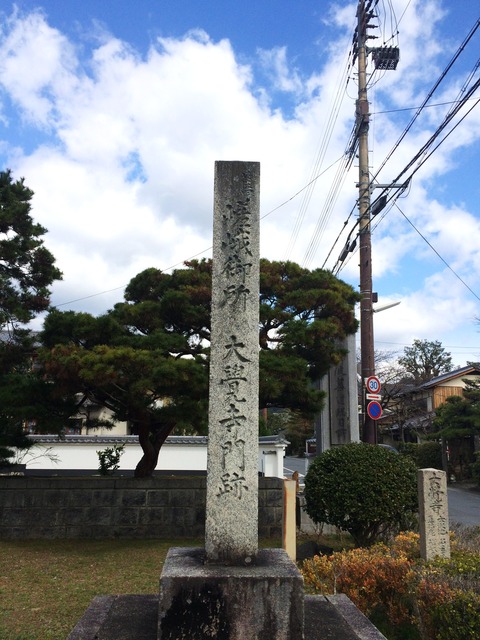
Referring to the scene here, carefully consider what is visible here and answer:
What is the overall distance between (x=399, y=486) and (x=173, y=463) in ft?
49.2

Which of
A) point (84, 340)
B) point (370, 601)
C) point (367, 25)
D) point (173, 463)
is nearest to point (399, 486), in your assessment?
point (370, 601)

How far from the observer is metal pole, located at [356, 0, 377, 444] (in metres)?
11.9

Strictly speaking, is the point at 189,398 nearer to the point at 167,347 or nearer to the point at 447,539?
the point at 167,347

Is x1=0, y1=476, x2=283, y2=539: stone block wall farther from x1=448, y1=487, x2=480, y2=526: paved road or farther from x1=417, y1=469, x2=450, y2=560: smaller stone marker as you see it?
x1=448, y1=487, x2=480, y2=526: paved road

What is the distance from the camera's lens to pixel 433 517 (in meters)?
6.55

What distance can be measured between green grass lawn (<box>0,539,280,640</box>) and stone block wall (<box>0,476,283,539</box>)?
0.98 feet

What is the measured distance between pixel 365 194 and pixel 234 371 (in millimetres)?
9923

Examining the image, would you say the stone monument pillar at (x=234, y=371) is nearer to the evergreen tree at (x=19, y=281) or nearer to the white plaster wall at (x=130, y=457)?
the evergreen tree at (x=19, y=281)

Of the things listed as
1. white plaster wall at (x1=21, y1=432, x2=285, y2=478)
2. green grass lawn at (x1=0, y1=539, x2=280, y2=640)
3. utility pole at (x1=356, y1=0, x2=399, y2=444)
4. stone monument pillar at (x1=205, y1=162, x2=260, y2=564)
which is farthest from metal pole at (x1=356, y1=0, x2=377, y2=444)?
white plaster wall at (x1=21, y1=432, x2=285, y2=478)

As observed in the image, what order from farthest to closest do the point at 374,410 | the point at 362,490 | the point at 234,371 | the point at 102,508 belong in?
1. the point at 374,410
2. the point at 102,508
3. the point at 362,490
4. the point at 234,371

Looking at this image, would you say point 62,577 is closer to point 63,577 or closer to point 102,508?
point 63,577

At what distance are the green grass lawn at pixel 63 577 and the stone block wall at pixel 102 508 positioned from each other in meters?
0.30

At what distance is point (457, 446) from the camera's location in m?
25.3

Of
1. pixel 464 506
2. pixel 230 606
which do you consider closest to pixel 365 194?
pixel 464 506
